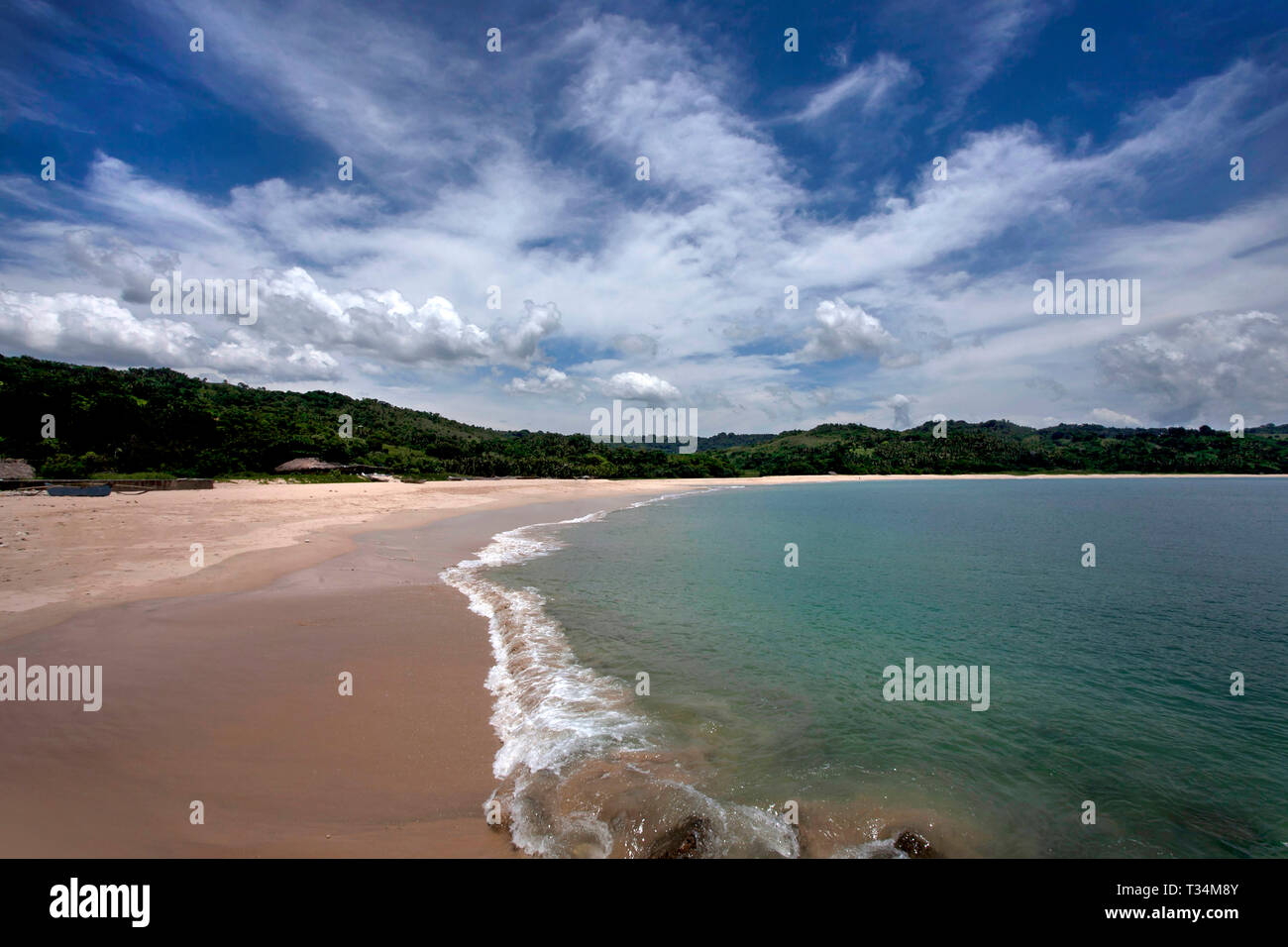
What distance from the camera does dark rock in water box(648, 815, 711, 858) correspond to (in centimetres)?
496

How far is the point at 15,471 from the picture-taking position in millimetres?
37781

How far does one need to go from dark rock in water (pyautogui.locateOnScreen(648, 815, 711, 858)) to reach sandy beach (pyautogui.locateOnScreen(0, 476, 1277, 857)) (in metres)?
1.42

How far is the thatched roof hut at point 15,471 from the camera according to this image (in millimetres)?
37000

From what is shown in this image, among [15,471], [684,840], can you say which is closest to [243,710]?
[684,840]

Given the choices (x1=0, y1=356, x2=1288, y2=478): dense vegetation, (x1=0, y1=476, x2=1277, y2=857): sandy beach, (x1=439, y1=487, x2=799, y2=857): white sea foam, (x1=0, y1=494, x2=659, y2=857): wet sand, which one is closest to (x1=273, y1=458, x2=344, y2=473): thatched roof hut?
(x1=0, y1=356, x2=1288, y2=478): dense vegetation

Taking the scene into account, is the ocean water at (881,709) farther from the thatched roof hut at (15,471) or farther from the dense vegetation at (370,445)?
the dense vegetation at (370,445)

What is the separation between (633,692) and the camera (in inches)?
345

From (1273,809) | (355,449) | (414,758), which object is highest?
(355,449)

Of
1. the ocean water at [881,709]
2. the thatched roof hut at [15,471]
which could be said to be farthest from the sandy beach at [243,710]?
the thatched roof hut at [15,471]

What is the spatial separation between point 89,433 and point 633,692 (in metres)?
63.8

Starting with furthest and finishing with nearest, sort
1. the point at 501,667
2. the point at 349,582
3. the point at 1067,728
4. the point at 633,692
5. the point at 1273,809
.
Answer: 1. the point at 349,582
2. the point at 501,667
3. the point at 633,692
4. the point at 1067,728
5. the point at 1273,809

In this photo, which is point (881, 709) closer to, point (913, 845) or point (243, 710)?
point (913, 845)
